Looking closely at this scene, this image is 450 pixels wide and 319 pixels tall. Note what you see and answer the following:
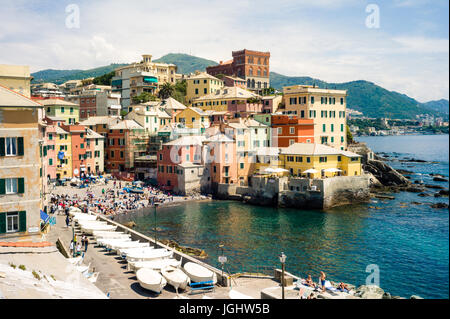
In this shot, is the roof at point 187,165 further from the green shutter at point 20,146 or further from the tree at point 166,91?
the tree at point 166,91

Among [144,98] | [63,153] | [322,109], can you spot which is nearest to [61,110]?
[63,153]

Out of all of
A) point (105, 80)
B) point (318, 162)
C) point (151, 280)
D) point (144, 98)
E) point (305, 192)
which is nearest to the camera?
point (151, 280)

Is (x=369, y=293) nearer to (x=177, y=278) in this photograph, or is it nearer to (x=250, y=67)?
(x=177, y=278)

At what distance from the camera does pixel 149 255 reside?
87.1 feet

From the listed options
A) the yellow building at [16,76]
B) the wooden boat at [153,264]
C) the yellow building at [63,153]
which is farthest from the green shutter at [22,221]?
the yellow building at [63,153]

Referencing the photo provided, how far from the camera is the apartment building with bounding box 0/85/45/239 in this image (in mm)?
24781

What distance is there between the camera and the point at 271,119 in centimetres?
7644

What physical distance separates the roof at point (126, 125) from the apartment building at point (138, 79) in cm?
3117

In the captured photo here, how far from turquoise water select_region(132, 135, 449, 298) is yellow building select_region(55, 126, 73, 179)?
24068 millimetres

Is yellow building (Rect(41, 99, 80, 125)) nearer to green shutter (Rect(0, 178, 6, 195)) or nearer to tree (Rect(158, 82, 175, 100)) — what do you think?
tree (Rect(158, 82, 175, 100))

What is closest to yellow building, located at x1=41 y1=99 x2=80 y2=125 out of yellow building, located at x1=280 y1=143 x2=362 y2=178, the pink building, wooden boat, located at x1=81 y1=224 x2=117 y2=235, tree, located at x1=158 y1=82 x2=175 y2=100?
the pink building

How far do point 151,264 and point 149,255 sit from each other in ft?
7.36

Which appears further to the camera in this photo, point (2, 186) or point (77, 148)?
point (77, 148)

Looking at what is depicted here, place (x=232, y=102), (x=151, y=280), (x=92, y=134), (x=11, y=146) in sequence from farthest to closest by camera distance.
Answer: (x=232, y=102) → (x=92, y=134) → (x=11, y=146) → (x=151, y=280)
